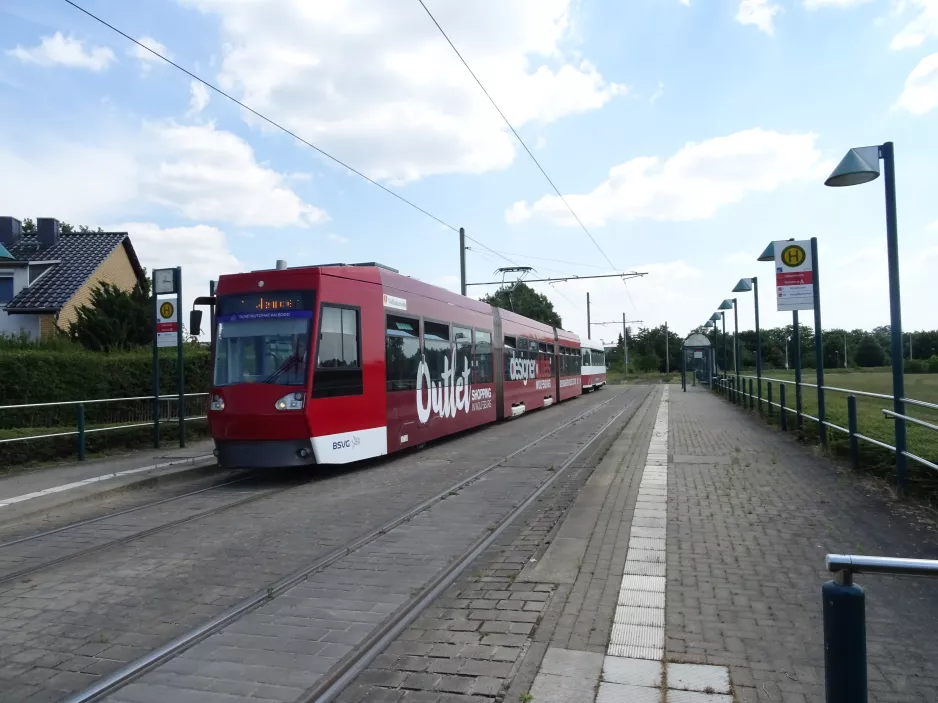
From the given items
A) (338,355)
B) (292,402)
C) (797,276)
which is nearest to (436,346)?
(338,355)

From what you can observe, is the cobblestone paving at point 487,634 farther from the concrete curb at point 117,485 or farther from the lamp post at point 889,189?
the concrete curb at point 117,485

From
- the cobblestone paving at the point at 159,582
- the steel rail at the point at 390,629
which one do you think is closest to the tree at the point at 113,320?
the cobblestone paving at the point at 159,582

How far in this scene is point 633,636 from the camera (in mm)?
4344

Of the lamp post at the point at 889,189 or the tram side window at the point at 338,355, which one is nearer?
the lamp post at the point at 889,189

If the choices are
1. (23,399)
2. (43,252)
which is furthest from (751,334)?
(23,399)

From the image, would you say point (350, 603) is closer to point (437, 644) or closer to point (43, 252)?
point (437, 644)

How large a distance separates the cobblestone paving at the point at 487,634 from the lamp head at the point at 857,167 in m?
5.57

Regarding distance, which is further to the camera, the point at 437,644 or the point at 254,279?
the point at 254,279

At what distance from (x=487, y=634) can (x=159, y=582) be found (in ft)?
9.28

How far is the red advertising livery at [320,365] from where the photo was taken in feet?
33.9

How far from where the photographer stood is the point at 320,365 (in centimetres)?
1054

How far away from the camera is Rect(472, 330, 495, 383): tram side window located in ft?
57.7

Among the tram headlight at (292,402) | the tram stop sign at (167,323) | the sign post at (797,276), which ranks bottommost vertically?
the tram headlight at (292,402)

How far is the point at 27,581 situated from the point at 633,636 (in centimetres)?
470
